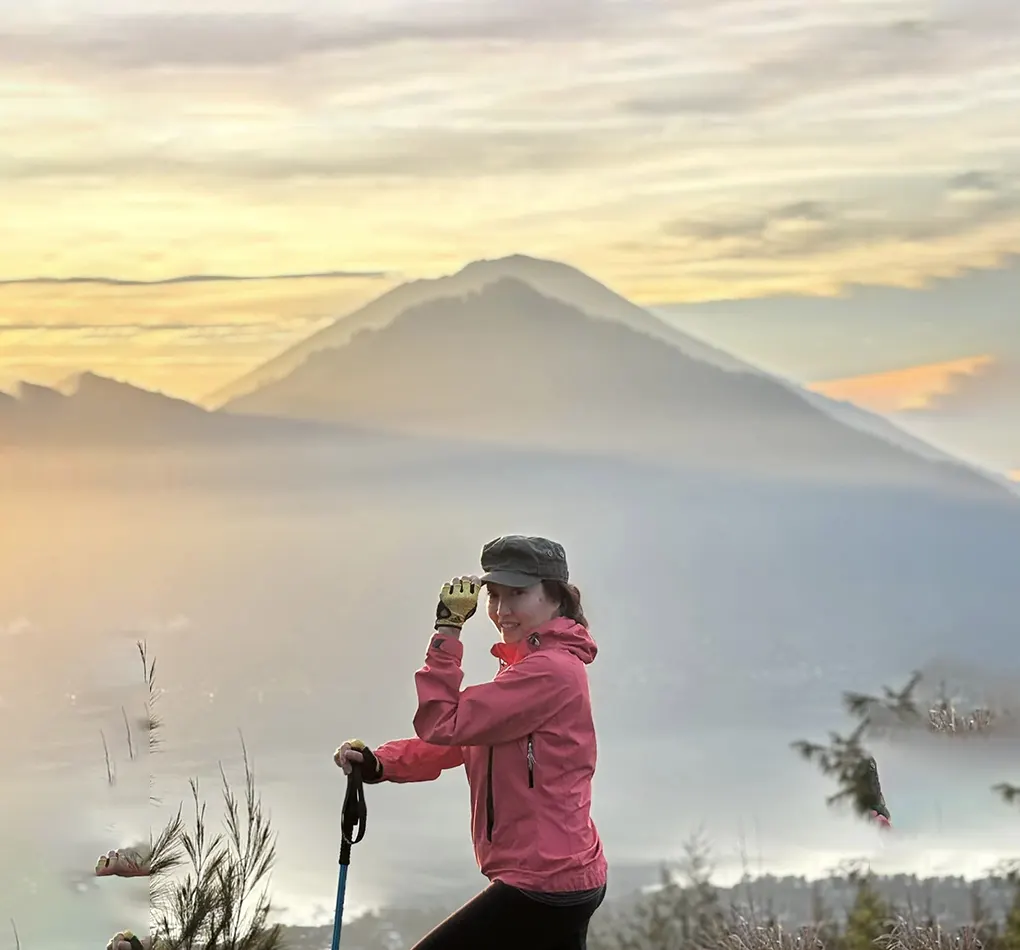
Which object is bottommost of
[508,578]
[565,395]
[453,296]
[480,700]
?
[480,700]

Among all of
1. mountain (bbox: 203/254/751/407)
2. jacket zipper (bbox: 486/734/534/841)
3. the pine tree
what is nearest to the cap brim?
jacket zipper (bbox: 486/734/534/841)

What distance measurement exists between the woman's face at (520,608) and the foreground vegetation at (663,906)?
1.59 meters

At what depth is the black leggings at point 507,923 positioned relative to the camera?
2.66 m

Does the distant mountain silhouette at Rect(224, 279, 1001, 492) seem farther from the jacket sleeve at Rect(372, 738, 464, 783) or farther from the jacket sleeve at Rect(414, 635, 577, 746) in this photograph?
the jacket sleeve at Rect(414, 635, 577, 746)

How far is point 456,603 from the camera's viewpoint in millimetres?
2637

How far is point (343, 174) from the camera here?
5.17 meters

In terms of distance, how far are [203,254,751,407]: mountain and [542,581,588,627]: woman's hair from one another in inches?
110

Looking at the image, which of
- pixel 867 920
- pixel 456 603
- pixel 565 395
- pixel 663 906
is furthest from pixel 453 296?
pixel 456 603

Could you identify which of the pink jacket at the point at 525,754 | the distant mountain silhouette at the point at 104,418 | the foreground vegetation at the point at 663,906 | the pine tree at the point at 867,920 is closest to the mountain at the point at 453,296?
the distant mountain silhouette at the point at 104,418

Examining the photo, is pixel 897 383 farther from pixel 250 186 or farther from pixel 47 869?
pixel 47 869

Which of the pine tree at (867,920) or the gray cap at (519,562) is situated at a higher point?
the gray cap at (519,562)

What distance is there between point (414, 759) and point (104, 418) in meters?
2.96

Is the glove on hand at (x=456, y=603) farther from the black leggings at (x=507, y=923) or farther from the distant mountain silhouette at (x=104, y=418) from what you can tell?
the distant mountain silhouette at (x=104, y=418)

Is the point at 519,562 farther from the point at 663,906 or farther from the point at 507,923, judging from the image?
the point at 663,906
